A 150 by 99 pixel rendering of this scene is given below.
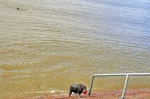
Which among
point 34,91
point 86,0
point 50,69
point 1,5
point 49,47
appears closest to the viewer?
point 34,91

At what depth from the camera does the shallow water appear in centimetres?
1340

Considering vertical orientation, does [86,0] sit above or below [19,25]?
above

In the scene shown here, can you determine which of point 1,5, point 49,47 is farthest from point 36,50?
point 1,5

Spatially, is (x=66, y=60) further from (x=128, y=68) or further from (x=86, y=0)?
(x=86, y=0)

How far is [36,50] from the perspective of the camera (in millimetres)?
17344

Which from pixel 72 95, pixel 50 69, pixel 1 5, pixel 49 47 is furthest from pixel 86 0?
pixel 72 95

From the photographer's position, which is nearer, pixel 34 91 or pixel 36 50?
pixel 34 91

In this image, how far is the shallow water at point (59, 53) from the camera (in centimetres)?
1340

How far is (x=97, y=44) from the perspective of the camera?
21391mm

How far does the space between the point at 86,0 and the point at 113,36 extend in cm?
2979

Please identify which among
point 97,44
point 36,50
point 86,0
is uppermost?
point 86,0

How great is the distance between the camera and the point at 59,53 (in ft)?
57.6

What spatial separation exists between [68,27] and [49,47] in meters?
7.45

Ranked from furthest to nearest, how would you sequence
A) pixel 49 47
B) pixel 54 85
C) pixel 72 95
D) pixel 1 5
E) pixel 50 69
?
pixel 1 5
pixel 49 47
pixel 50 69
pixel 54 85
pixel 72 95
